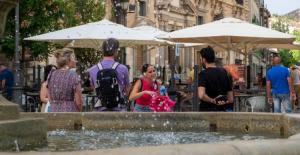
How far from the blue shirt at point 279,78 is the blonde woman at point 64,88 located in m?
7.12

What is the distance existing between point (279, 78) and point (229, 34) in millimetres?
2790

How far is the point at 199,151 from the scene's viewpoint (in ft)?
12.1

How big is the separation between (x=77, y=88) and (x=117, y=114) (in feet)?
1.98

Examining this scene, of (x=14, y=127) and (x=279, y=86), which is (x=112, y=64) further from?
(x=279, y=86)

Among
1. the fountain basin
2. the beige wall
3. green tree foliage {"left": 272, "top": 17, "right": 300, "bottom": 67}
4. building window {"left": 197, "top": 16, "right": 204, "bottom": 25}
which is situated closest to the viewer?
the fountain basin

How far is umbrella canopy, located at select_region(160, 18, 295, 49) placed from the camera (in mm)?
17219

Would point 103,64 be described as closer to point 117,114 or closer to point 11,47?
point 117,114

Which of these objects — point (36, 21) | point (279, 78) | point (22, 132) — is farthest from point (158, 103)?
point (36, 21)

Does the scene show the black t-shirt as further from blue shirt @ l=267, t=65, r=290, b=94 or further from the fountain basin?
blue shirt @ l=267, t=65, r=290, b=94

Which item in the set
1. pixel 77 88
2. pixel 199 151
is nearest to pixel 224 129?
pixel 77 88

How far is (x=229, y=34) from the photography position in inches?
675

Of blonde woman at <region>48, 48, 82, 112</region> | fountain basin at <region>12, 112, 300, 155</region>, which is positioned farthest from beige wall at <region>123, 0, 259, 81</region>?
blonde woman at <region>48, 48, 82, 112</region>

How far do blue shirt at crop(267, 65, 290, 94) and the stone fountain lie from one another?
8970mm

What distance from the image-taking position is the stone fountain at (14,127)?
5543mm
